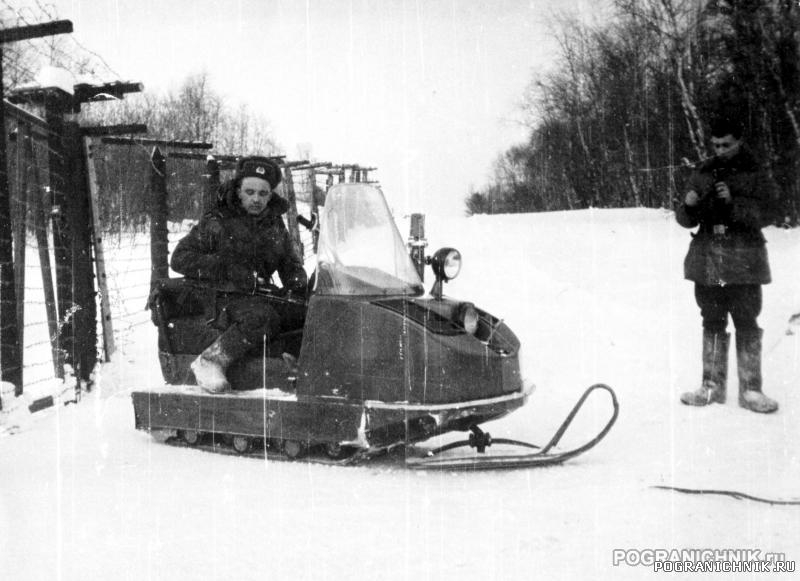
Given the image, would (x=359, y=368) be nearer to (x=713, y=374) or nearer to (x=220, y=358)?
(x=220, y=358)

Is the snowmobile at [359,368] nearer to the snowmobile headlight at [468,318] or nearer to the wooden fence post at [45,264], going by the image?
the snowmobile headlight at [468,318]

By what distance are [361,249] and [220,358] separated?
0.96 meters

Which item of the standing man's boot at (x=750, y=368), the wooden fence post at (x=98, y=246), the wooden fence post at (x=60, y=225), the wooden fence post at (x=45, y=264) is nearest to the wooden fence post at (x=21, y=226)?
the wooden fence post at (x=45, y=264)

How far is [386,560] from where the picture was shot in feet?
8.38

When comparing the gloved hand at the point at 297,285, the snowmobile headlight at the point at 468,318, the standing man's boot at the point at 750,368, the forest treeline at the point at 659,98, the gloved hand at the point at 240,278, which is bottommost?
the standing man's boot at the point at 750,368

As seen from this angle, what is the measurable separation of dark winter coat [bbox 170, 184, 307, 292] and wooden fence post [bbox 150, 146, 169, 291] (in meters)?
2.67

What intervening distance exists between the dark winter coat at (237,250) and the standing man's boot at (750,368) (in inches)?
108

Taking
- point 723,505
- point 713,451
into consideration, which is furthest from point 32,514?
point 713,451

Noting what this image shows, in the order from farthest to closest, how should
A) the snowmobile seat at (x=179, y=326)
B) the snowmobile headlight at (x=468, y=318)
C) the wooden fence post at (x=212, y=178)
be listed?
the wooden fence post at (x=212, y=178), the snowmobile seat at (x=179, y=326), the snowmobile headlight at (x=468, y=318)

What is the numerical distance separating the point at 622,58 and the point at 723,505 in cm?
2652

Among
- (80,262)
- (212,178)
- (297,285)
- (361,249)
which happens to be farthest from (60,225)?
(361,249)

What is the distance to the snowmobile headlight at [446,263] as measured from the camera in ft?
12.8

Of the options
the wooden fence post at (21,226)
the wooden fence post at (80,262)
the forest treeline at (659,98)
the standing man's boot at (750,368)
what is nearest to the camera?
the standing man's boot at (750,368)

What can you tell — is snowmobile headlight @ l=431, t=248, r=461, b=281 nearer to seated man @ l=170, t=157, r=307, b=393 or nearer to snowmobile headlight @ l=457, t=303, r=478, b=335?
snowmobile headlight @ l=457, t=303, r=478, b=335
